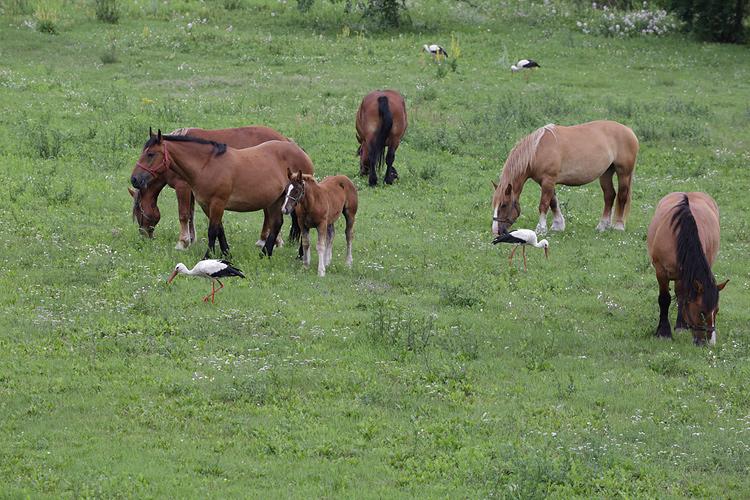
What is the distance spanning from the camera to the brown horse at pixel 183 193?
13.9 m

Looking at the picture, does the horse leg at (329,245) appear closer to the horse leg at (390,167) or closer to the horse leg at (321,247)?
the horse leg at (321,247)

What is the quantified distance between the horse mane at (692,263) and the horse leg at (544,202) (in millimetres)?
4575

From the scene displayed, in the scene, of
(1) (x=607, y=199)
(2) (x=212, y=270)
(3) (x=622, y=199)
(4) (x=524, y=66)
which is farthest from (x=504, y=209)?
(4) (x=524, y=66)

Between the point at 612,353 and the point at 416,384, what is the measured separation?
2.41m

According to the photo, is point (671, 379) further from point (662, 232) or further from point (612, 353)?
point (662, 232)

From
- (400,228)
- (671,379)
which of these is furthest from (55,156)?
(671,379)

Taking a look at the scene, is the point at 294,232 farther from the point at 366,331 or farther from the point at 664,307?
the point at 664,307

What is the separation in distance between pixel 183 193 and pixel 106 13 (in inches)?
769

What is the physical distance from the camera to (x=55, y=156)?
18594 millimetres

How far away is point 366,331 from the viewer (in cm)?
1102

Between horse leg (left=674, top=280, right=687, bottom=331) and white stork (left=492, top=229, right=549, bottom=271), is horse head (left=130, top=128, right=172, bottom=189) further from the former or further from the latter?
horse leg (left=674, top=280, right=687, bottom=331)

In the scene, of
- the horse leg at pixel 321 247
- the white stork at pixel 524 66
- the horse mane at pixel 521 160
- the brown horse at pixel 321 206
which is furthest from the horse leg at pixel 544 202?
the white stork at pixel 524 66

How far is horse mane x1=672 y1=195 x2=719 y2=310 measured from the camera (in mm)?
10977

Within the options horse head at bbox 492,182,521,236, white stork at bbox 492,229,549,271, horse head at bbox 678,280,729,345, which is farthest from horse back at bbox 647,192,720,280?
horse head at bbox 492,182,521,236
